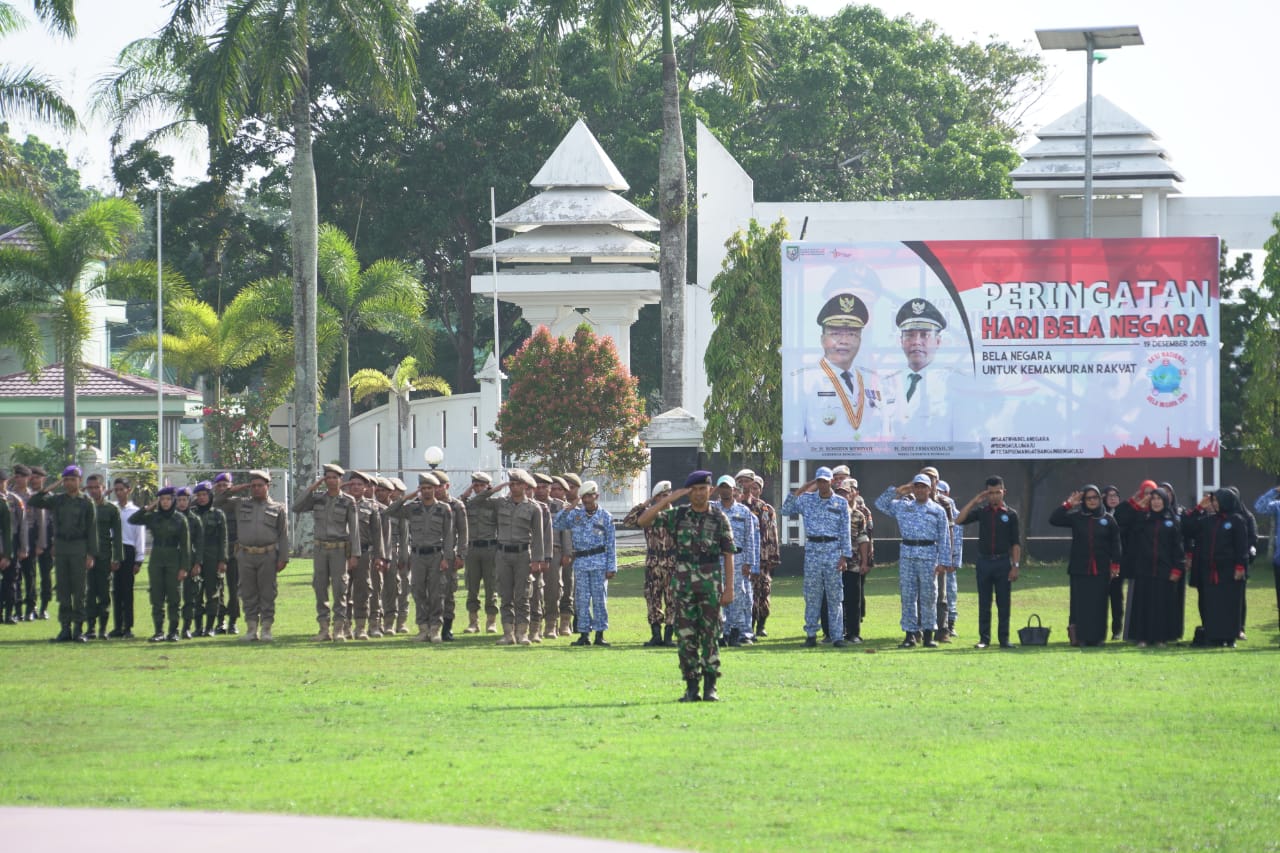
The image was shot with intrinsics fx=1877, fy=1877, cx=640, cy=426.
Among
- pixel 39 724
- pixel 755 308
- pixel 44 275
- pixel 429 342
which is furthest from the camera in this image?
pixel 429 342

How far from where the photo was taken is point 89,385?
45875 millimetres

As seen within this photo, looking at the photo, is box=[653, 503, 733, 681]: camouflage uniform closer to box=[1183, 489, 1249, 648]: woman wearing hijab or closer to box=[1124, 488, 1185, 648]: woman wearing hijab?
box=[1124, 488, 1185, 648]: woman wearing hijab

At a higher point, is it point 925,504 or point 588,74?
→ point 588,74

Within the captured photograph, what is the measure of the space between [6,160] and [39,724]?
29.5 metres

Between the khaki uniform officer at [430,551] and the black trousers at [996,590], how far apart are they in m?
5.71

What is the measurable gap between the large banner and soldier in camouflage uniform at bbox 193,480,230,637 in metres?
12.2

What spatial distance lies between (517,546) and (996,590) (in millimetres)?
5077

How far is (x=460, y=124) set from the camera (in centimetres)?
5772

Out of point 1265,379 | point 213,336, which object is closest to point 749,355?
point 1265,379

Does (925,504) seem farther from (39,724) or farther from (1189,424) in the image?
(1189,424)

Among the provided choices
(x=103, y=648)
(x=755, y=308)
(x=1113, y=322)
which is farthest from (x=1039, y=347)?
(x=103, y=648)

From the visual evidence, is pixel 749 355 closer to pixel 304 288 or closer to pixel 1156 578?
pixel 304 288

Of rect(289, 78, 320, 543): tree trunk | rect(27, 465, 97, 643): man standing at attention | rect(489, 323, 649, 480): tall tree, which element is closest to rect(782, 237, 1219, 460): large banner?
rect(489, 323, 649, 480): tall tree

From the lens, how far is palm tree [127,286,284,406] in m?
46.8
